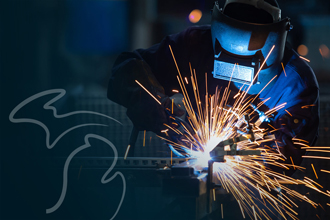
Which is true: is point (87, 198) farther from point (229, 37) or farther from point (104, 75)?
point (104, 75)

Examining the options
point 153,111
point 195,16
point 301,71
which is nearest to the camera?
point 153,111

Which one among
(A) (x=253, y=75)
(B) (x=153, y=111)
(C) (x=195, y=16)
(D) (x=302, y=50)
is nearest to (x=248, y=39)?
(A) (x=253, y=75)

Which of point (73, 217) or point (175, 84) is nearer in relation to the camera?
point (73, 217)

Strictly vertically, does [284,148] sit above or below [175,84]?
below

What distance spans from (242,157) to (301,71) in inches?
21.2

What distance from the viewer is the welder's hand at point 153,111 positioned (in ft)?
4.17

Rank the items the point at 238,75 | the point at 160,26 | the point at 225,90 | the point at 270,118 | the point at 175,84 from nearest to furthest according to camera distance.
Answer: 1. the point at 238,75
2. the point at 270,118
3. the point at 225,90
4. the point at 175,84
5. the point at 160,26

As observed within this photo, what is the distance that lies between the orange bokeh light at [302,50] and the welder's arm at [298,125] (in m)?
1.32

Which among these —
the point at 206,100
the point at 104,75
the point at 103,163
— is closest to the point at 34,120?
the point at 103,163

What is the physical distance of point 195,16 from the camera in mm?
2447

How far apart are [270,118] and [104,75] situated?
1.73 m

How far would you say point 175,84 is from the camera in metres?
1.73

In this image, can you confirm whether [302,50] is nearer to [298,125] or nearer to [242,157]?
[298,125]

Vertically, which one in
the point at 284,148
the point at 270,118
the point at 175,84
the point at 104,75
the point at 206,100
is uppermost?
the point at 104,75
